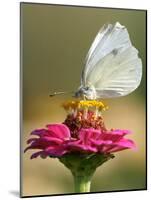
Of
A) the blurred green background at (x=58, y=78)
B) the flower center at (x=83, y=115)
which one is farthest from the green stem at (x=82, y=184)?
the flower center at (x=83, y=115)

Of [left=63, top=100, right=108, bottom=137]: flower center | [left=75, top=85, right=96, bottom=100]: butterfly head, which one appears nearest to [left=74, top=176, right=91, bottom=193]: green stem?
[left=63, top=100, right=108, bottom=137]: flower center

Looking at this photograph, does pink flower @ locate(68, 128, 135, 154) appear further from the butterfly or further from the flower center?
the butterfly

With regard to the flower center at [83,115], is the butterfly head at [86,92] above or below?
above

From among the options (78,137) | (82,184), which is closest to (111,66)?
(78,137)

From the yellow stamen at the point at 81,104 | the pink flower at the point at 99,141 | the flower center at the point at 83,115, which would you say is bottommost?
the pink flower at the point at 99,141

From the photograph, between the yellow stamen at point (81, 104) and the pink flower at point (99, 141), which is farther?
the yellow stamen at point (81, 104)

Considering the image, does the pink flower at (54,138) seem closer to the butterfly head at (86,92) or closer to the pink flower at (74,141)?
the pink flower at (74,141)
